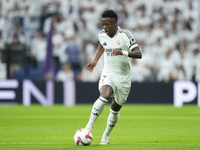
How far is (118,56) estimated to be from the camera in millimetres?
6688

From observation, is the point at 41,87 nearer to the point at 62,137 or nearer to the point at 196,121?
the point at 196,121

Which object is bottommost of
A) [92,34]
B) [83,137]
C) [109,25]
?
[83,137]

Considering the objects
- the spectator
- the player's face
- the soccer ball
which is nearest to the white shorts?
the player's face

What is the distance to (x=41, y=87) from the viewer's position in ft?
56.5

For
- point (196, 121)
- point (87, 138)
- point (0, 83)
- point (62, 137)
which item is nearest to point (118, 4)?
point (0, 83)

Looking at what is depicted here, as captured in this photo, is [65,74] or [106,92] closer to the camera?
[106,92]

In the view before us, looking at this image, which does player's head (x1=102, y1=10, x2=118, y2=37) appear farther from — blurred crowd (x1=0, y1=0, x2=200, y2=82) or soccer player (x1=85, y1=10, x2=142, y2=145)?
blurred crowd (x1=0, y1=0, x2=200, y2=82)

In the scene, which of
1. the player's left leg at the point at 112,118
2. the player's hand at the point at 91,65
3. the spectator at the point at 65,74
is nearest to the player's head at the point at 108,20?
the player's hand at the point at 91,65

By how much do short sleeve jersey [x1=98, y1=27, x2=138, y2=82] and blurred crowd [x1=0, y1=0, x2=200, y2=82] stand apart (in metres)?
9.67

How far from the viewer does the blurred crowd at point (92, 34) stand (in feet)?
56.3

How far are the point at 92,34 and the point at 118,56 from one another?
12.4m

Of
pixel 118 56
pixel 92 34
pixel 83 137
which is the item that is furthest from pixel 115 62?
pixel 92 34

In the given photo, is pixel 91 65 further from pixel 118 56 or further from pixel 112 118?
pixel 112 118

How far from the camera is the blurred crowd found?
1716 cm
